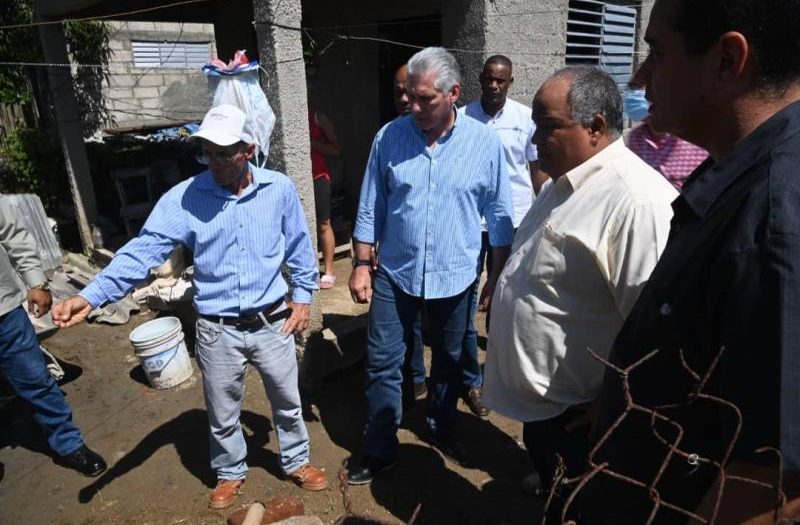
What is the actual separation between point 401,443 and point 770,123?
2.91m

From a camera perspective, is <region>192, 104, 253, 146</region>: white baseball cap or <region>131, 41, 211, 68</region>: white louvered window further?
<region>131, 41, 211, 68</region>: white louvered window

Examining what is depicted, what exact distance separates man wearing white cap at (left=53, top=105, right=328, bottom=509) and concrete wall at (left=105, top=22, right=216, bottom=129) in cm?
1307

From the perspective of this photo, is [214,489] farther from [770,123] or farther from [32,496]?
[770,123]

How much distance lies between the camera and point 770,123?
37.0 inches

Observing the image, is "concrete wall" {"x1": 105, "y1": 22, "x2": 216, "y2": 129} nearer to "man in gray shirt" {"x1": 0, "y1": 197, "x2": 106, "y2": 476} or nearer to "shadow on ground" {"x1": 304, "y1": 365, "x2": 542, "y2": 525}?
"man in gray shirt" {"x1": 0, "y1": 197, "x2": 106, "y2": 476}

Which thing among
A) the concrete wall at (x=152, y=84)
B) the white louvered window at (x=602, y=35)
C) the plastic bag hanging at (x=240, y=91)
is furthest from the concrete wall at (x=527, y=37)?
the concrete wall at (x=152, y=84)

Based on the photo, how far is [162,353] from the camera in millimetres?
4082

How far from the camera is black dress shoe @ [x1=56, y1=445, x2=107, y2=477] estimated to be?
10.7 feet

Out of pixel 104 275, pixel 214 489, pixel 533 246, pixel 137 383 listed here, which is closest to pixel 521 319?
pixel 533 246

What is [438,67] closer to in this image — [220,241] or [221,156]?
[221,156]

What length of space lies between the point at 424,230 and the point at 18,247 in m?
2.41

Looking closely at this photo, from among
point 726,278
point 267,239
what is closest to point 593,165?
point 726,278

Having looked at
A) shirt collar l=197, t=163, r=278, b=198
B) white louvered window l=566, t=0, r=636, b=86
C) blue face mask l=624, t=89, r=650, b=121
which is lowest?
shirt collar l=197, t=163, r=278, b=198

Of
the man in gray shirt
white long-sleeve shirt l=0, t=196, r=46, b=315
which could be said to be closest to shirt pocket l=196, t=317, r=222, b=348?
the man in gray shirt
